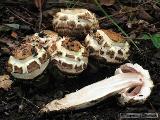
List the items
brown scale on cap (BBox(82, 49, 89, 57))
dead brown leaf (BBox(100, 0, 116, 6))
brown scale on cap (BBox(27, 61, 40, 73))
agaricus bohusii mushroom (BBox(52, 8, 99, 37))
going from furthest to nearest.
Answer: dead brown leaf (BBox(100, 0, 116, 6)), agaricus bohusii mushroom (BBox(52, 8, 99, 37)), brown scale on cap (BBox(82, 49, 89, 57)), brown scale on cap (BBox(27, 61, 40, 73))

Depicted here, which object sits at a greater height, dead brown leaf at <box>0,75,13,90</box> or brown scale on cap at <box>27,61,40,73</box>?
brown scale on cap at <box>27,61,40,73</box>

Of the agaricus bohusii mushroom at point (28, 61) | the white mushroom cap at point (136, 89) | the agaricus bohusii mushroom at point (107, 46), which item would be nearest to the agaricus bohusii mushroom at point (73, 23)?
the agaricus bohusii mushroom at point (107, 46)

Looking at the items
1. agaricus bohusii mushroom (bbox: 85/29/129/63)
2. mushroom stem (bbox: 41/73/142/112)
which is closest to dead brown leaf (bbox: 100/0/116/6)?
agaricus bohusii mushroom (bbox: 85/29/129/63)

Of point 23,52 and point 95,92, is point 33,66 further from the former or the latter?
point 95,92

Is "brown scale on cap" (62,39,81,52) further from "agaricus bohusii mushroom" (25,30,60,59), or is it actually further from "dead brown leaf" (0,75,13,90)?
"dead brown leaf" (0,75,13,90)

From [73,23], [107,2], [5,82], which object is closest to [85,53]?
[73,23]

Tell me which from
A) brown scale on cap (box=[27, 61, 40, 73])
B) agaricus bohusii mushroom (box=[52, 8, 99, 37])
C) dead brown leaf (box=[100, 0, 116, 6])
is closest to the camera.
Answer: brown scale on cap (box=[27, 61, 40, 73])
